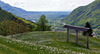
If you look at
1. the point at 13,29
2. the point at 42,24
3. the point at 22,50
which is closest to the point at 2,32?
the point at 13,29

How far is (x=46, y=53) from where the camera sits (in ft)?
55.7

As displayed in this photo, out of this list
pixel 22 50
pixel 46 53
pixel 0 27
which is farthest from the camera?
pixel 0 27

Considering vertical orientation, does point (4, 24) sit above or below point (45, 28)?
above

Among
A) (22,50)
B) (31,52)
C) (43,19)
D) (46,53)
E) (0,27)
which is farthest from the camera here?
(43,19)

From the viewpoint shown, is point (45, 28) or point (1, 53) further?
point (45, 28)

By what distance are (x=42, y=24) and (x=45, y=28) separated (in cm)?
568

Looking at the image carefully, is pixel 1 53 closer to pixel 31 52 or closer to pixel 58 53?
pixel 31 52

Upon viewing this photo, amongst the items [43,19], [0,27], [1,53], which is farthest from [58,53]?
[43,19]

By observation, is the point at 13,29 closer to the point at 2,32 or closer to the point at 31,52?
the point at 2,32

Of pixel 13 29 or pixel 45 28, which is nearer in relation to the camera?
pixel 13 29

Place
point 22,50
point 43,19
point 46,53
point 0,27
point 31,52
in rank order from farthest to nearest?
point 43,19 < point 0,27 < point 22,50 < point 31,52 < point 46,53

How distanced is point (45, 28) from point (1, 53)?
9346cm

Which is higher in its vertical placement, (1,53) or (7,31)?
(1,53)

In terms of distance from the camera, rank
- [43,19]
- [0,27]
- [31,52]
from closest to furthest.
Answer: [31,52] < [0,27] < [43,19]
